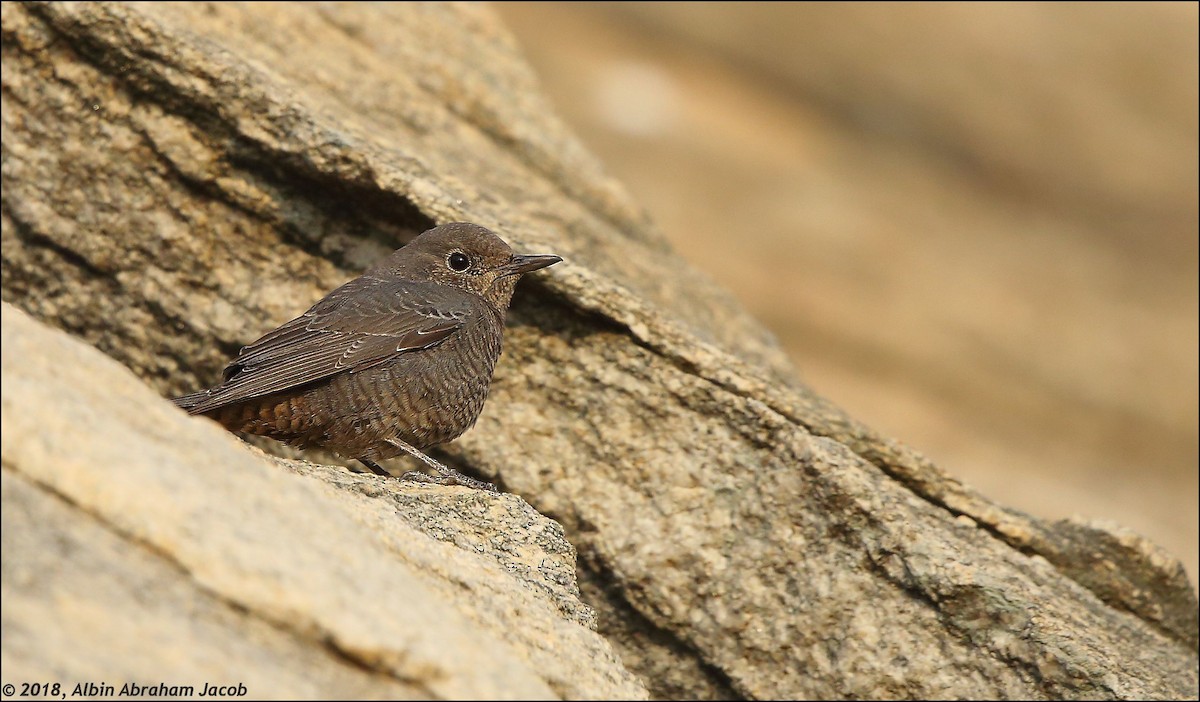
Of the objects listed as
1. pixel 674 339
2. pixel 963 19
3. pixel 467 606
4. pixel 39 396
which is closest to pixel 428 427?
pixel 674 339

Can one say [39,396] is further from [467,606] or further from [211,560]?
[467,606]

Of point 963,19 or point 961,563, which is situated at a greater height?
point 963,19

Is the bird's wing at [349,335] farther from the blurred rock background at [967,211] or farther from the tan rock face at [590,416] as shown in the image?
the blurred rock background at [967,211]

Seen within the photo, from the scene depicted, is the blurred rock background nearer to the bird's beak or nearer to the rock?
the bird's beak

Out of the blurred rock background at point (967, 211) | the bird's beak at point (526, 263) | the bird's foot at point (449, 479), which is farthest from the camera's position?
the blurred rock background at point (967, 211)

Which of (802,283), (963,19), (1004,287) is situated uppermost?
(963,19)

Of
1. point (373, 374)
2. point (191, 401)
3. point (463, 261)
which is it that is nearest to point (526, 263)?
point (463, 261)

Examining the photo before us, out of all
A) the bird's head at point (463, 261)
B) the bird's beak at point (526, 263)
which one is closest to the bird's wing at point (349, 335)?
the bird's head at point (463, 261)
